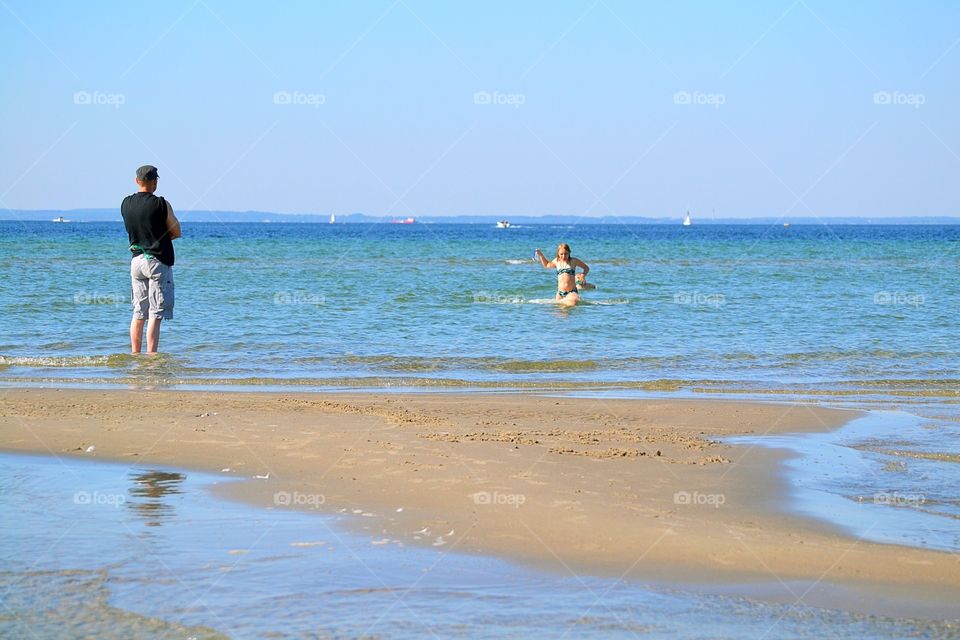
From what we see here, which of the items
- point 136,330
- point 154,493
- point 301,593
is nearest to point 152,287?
point 136,330

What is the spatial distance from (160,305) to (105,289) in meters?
15.8

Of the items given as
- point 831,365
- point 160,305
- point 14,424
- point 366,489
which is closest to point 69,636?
point 366,489

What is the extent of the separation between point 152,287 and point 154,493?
5.99 metres

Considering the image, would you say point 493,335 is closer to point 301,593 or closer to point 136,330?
point 136,330

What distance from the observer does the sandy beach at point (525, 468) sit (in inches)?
208

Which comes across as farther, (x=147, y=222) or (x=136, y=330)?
(x=136, y=330)

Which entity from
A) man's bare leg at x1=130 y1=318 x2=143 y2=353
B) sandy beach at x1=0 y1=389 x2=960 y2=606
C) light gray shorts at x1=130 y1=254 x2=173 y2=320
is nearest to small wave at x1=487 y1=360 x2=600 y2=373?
sandy beach at x1=0 y1=389 x2=960 y2=606

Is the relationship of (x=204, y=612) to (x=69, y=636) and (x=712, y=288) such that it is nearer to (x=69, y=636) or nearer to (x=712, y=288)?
(x=69, y=636)

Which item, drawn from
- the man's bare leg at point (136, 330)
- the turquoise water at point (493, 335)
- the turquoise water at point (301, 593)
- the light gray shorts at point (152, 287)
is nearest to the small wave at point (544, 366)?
the turquoise water at point (493, 335)

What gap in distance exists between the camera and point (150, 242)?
11.7m

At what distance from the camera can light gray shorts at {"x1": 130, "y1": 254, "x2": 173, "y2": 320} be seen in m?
11.9

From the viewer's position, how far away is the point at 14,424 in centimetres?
863

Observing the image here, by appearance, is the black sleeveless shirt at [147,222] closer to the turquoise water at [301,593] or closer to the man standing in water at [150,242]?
the man standing in water at [150,242]

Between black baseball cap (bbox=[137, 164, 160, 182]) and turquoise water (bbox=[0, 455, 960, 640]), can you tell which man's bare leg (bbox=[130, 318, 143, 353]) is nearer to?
black baseball cap (bbox=[137, 164, 160, 182])
